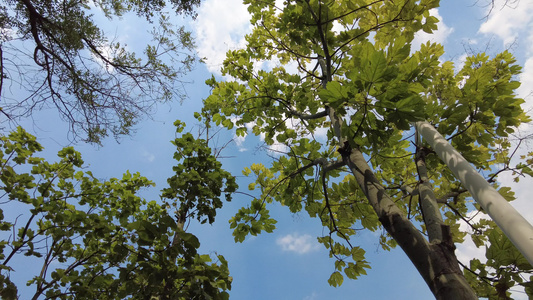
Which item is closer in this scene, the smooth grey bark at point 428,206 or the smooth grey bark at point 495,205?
the smooth grey bark at point 495,205

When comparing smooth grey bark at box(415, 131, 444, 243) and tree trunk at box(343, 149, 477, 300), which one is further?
smooth grey bark at box(415, 131, 444, 243)

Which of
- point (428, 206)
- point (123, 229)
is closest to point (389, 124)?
point (428, 206)

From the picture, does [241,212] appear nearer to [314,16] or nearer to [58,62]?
[314,16]

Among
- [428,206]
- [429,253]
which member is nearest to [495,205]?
[429,253]

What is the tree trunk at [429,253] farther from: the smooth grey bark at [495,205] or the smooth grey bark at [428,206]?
the smooth grey bark at [495,205]

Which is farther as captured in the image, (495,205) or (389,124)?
(389,124)

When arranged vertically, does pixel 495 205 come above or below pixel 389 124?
below

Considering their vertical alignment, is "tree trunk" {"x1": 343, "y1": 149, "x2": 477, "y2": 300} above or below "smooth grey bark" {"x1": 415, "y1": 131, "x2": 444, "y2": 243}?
below

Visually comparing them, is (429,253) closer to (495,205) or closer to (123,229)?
(495,205)

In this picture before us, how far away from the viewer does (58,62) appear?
341 cm

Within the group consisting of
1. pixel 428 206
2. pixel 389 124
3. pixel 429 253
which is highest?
pixel 389 124

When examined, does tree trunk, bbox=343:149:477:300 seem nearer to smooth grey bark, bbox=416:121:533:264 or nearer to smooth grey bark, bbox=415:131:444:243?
smooth grey bark, bbox=415:131:444:243

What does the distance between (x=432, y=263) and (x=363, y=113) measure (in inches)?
34.3

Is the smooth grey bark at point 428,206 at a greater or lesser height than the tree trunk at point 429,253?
greater
